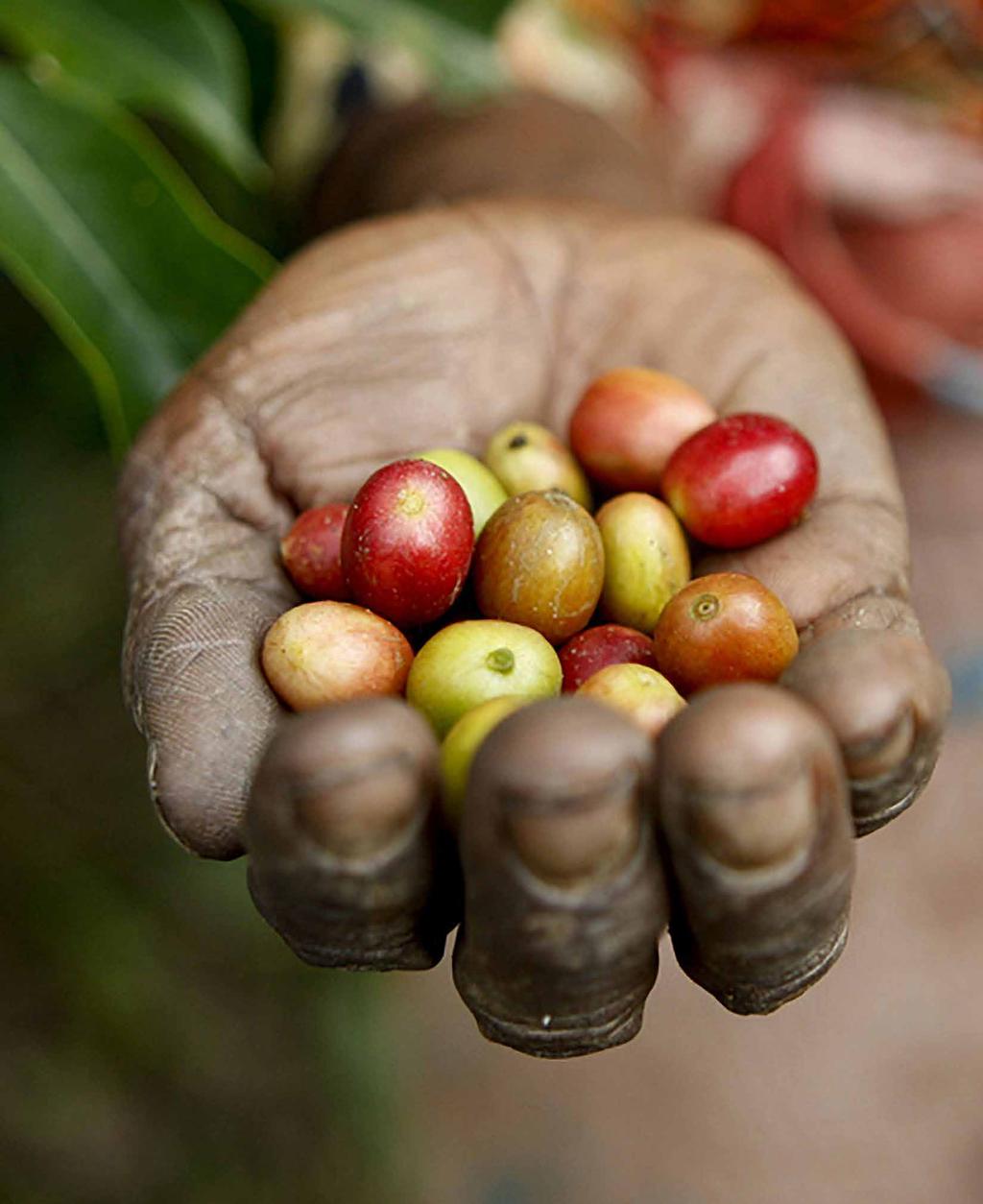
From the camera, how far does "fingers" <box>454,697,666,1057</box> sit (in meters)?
1.05

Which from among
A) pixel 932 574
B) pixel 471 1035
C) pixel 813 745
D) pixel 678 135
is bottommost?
pixel 471 1035

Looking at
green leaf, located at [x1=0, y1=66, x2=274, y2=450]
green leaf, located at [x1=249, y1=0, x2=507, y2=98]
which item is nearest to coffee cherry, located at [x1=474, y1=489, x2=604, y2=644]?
green leaf, located at [x1=0, y1=66, x2=274, y2=450]

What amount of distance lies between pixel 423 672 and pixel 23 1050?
1697 millimetres

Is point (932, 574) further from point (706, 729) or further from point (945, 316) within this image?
point (706, 729)

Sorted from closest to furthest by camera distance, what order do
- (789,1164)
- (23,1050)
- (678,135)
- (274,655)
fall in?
(274,655)
(23,1050)
(789,1164)
(678,135)

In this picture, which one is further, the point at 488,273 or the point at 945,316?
the point at 945,316

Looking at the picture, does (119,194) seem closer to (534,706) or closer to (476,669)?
(476,669)

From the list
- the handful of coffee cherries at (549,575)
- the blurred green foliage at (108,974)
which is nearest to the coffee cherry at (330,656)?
the handful of coffee cherries at (549,575)

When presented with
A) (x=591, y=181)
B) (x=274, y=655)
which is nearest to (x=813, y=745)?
(x=274, y=655)

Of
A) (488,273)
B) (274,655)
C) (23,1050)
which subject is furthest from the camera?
(23,1050)

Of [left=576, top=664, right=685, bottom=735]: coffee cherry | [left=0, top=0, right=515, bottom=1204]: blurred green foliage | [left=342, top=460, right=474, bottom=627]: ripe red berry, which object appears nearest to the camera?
[left=576, top=664, right=685, bottom=735]: coffee cherry

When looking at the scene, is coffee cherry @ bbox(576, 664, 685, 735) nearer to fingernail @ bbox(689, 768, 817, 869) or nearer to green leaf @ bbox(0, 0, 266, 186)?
fingernail @ bbox(689, 768, 817, 869)

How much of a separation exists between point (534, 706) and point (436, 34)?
4.93 feet

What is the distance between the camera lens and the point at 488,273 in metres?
2.09
